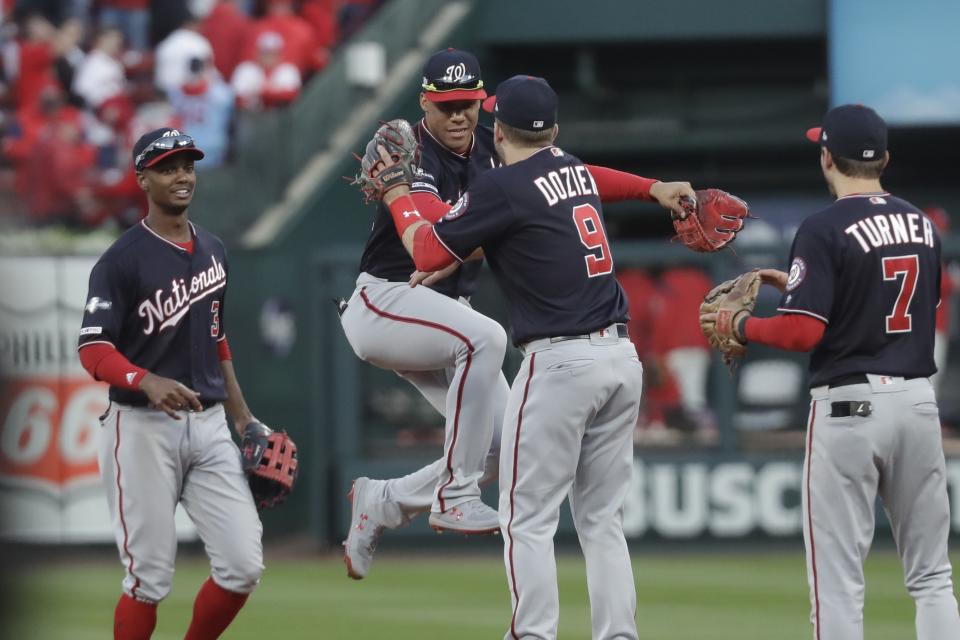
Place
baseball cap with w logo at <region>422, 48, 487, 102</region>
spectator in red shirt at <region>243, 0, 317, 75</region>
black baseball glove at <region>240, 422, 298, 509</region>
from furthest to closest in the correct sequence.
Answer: spectator in red shirt at <region>243, 0, 317, 75</region>, black baseball glove at <region>240, 422, 298, 509</region>, baseball cap with w logo at <region>422, 48, 487, 102</region>

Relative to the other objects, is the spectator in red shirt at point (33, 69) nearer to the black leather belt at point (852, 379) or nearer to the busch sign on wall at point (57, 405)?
the busch sign on wall at point (57, 405)

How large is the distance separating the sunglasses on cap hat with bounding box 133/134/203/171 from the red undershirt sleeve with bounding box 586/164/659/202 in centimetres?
158

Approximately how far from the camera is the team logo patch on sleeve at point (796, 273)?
5684 mm

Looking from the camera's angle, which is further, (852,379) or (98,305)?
(98,305)

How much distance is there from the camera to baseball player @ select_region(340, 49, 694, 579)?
20.9 ft

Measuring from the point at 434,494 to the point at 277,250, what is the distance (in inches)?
289

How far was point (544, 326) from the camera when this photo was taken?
612cm

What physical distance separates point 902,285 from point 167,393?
2.65 metres

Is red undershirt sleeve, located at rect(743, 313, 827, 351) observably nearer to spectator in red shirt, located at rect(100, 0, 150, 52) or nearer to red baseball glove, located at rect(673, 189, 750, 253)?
red baseball glove, located at rect(673, 189, 750, 253)

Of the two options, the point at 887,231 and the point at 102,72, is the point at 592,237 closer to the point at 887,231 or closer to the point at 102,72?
the point at 887,231

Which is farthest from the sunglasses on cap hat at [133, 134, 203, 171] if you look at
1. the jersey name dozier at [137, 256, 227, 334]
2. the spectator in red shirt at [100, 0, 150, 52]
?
the spectator in red shirt at [100, 0, 150, 52]

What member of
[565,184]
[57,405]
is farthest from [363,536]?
[57,405]

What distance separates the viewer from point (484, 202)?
5988mm

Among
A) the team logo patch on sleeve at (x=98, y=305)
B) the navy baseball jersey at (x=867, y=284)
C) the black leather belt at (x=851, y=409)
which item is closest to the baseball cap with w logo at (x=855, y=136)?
the navy baseball jersey at (x=867, y=284)
